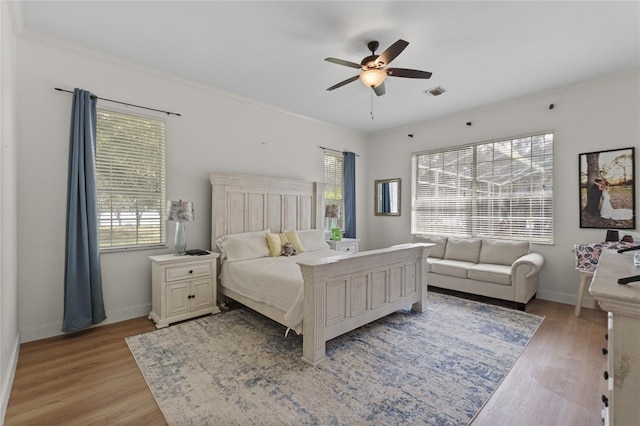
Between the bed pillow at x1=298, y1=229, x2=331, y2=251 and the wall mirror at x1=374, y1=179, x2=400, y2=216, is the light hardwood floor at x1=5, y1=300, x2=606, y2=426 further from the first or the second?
the wall mirror at x1=374, y1=179, x2=400, y2=216

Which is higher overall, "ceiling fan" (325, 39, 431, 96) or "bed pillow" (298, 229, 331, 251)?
"ceiling fan" (325, 39, 431, 96)

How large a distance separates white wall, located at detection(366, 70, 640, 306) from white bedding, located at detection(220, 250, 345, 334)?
11.1 ft

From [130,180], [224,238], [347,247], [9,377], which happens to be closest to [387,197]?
[347,247]

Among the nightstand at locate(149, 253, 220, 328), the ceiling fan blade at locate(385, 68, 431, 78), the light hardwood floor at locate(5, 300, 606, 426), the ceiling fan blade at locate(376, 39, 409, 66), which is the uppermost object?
the ceiling fan blade at locate(376, 39, 409, 66)

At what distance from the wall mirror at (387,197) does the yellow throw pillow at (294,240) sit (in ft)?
7.97

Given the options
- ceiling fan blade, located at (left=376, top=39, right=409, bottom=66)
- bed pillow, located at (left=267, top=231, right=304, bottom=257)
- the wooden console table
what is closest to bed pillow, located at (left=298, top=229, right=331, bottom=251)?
bed pillow, located at (left=267, top=231, right=304, bottom=257)

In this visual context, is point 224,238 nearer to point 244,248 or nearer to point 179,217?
point 244,248

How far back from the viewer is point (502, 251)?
441 centimetres

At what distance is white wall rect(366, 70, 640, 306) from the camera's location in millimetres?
3725

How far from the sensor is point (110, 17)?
2.65 meters

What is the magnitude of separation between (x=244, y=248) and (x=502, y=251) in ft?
12.3

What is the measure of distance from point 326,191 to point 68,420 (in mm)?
4719

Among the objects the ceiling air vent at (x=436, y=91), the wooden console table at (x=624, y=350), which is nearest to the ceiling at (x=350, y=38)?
the ceiling air vent at (x=436, y=91)

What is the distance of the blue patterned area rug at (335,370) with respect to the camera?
1.93 metres
